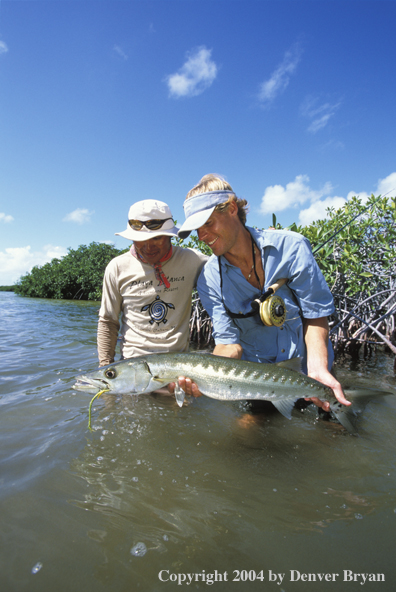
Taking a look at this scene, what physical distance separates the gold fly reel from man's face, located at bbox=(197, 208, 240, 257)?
0.68m

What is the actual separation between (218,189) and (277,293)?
1213mm

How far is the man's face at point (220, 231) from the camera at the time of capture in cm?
312

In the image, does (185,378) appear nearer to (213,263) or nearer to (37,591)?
(213,263)

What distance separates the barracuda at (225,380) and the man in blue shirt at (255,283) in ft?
0.48

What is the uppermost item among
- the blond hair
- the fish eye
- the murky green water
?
the blond hair

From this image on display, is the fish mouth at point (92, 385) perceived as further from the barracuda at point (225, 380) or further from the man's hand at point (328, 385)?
the man's hand at point (328, 385)

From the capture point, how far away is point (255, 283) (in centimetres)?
340

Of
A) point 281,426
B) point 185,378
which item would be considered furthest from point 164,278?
point 281,426

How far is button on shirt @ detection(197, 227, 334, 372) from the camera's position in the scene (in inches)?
126

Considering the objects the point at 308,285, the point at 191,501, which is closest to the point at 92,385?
the point at 191,501

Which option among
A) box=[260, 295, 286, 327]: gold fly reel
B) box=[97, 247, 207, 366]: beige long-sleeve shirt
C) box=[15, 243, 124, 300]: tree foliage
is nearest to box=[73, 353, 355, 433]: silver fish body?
box=[260, 295, 286, 327]: gold fly reel

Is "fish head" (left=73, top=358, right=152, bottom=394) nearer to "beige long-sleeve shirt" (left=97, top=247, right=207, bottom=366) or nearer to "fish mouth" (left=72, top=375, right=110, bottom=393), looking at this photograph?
"fish mouth" (left=72, top=375, right=110, bottom=393)

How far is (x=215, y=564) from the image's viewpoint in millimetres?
1807

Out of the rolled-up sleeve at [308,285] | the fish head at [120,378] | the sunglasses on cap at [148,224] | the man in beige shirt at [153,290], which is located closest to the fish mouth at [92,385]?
the fish head at [120,378]
